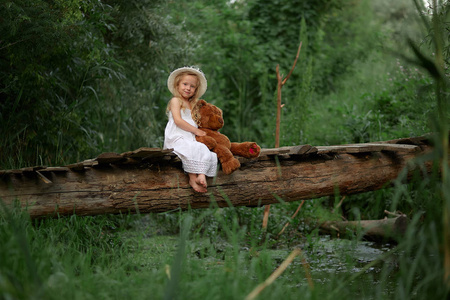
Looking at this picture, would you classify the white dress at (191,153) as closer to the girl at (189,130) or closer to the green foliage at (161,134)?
the girl at (189,130)

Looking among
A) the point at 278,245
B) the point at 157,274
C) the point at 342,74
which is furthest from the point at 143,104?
the point at 342,74

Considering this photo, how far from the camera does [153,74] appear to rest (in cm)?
667

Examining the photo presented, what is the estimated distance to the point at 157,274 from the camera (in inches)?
98.0

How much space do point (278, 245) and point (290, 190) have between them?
59.1 inches

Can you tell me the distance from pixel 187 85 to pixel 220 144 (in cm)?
67

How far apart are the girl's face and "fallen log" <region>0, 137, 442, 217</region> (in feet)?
2.45

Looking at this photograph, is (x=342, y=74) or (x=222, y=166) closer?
(x=222, y=166)

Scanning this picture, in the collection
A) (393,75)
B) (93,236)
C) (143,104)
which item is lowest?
(93,236)

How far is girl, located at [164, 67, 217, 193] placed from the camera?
374 cm

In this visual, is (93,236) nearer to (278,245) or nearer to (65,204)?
(65,204)

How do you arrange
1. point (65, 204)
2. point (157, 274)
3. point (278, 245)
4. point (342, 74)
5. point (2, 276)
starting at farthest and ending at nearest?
1. point (342, 74)
2. point (278, 245)
3. point (65, 204)
4. point (157, 274)
5. point (2, 276)

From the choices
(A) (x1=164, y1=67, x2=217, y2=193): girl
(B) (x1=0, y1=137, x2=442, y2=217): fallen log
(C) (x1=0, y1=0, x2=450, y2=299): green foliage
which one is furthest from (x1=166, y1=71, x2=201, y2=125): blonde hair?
(C) (x1=0, y1=0, x2=450, y2=299): green foliage

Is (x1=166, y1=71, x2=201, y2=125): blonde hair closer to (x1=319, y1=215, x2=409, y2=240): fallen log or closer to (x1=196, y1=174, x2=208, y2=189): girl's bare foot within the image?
(x1=196, y1=174, x2=208, y2=189): girl's bare foot

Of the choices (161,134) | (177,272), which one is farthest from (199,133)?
(161,134)
